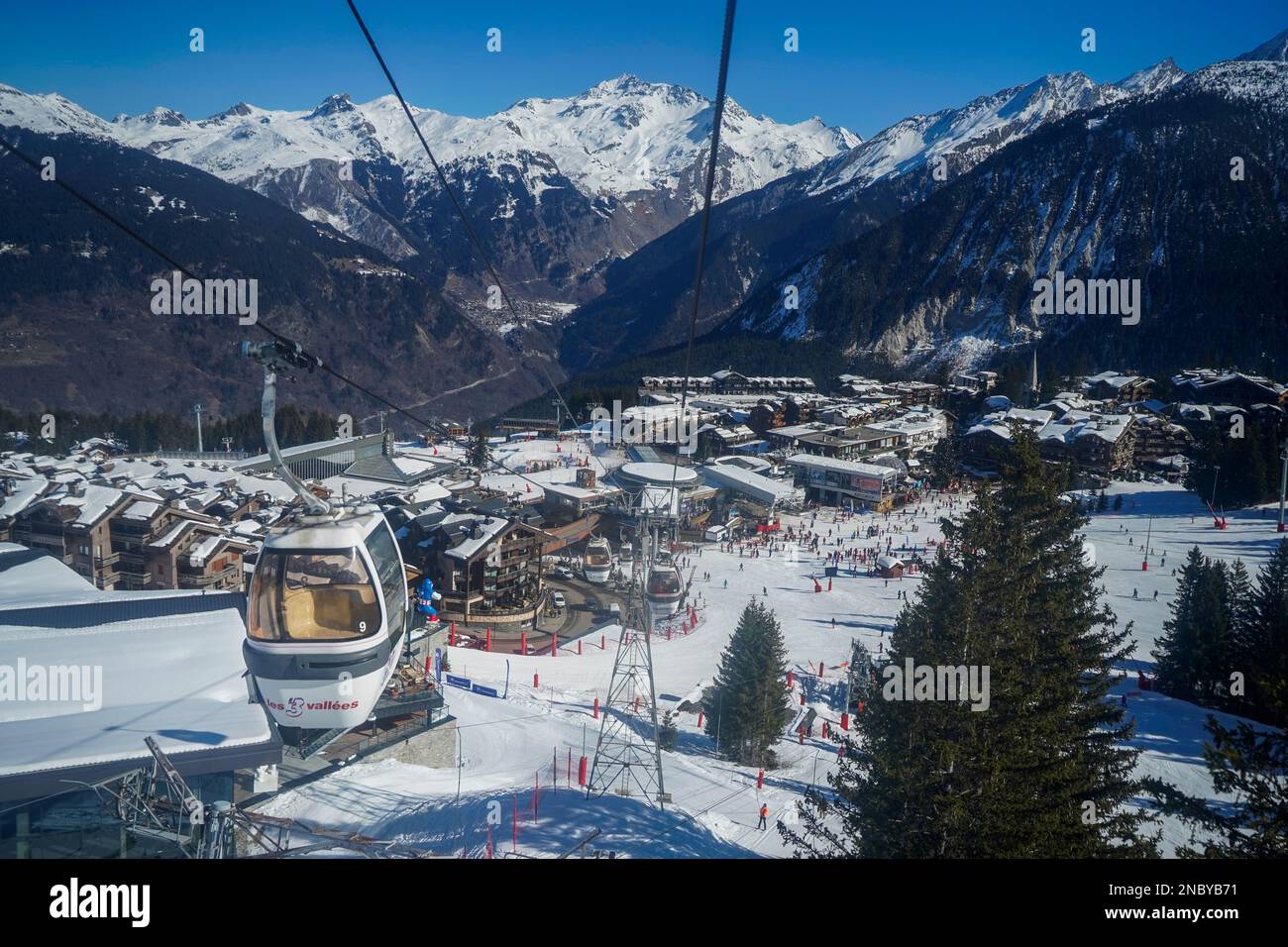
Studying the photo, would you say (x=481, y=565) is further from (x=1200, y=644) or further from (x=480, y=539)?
(x=1200, y=644)

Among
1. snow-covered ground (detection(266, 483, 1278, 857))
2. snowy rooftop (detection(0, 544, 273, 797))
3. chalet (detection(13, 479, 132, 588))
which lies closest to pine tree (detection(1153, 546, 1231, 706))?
snow-covered ground (detection(266, 483, 1278, 857))

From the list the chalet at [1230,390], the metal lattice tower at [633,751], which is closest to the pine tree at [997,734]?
the metal lattice tower at [633,751]

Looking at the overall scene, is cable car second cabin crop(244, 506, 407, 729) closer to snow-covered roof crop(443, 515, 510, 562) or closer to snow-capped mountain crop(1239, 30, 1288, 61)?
snow-covered roof crop(443, 515, 510, 562)

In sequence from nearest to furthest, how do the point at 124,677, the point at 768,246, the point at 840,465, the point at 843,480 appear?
the point at 124,677 < the point at 843,480 < the point at 840,465 < the point at 768,246

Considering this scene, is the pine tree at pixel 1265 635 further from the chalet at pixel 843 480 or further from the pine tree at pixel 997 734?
the chalet at pixel 843 480

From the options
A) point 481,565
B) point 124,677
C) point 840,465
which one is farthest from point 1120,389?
point 124,677
